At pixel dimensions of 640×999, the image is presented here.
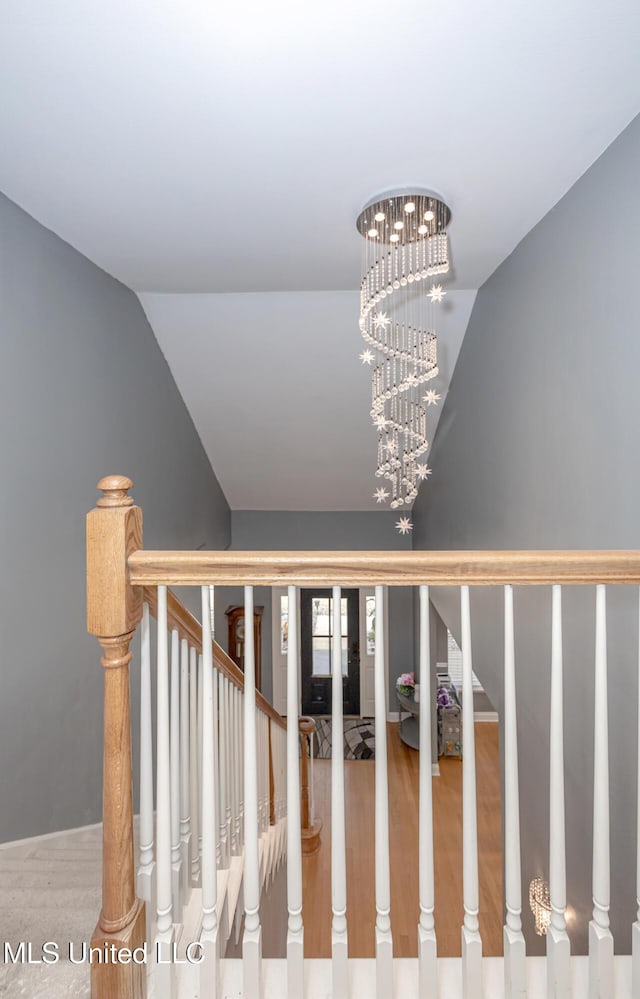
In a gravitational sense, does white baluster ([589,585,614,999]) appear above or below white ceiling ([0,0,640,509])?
below

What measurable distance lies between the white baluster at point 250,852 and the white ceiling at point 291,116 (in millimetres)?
1378

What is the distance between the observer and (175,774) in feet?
4.25

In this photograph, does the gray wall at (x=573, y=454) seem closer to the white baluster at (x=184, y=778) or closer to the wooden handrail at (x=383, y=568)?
the wooden handrail at (x=383, y=568)

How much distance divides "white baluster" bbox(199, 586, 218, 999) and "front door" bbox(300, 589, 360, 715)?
6233 mm

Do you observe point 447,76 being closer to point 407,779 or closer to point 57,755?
point 57,755

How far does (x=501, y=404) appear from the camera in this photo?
3.22 meters

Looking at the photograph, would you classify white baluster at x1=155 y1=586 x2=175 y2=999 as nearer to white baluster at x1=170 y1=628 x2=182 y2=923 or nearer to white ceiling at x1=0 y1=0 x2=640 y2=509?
white baluster at x1=170 y1=628 x2=182 y2=923

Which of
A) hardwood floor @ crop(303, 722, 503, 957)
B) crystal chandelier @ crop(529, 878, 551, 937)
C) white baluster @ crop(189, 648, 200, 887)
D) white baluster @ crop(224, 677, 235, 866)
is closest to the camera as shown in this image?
white baluster @ crop(189, 648, 200, 887)

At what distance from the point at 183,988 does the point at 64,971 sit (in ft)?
0.94

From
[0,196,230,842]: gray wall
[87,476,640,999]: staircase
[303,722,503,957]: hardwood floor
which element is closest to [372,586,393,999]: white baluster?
[87,476,640,999]: staircase

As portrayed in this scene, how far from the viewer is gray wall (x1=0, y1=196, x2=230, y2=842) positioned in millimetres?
2244

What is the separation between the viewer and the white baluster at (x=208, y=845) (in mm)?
1126

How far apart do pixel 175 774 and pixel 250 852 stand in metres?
0.25

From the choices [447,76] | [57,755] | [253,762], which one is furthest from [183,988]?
[447,76]
